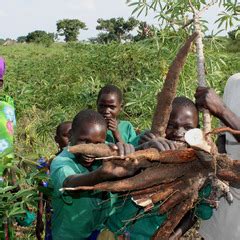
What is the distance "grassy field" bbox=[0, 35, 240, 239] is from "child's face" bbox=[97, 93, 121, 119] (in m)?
0.42

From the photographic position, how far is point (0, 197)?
1.81m

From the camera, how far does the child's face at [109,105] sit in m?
2.65

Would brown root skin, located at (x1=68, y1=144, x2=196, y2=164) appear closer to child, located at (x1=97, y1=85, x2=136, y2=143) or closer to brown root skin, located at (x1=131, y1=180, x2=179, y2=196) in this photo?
brown root skin, located at (x1=131, y1=180, x2=179, y2=196)

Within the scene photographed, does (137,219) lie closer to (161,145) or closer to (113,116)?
(161,145)

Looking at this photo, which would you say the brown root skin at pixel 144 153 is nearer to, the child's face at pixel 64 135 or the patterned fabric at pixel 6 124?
the patterned fabric at pixel 6 124

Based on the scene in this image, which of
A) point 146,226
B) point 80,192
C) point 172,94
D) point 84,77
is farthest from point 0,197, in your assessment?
point 84,77

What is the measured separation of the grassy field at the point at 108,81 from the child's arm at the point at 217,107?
69 cm

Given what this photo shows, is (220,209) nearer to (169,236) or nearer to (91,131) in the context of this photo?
(169,236)

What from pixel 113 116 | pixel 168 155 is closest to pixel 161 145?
pixel 168 155

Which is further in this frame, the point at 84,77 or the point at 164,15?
the point at 84,77

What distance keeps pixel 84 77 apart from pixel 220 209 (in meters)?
3.90

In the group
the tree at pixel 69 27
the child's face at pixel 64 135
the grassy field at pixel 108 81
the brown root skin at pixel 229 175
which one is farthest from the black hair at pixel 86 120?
the tree at pixel 69 27

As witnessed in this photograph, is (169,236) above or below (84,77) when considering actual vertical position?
below

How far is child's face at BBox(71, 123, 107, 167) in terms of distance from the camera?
5.81ft
